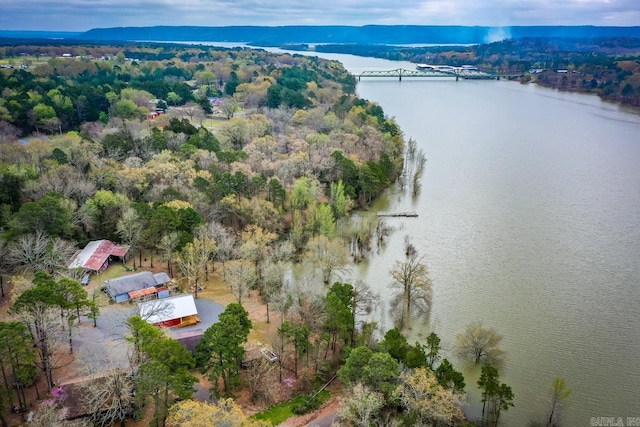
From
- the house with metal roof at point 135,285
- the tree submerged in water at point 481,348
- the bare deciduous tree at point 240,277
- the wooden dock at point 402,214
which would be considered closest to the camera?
the tree submerged in water at point 481,348

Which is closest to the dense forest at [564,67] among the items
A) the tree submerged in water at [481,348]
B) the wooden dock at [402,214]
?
the wooden dock at [402,214]

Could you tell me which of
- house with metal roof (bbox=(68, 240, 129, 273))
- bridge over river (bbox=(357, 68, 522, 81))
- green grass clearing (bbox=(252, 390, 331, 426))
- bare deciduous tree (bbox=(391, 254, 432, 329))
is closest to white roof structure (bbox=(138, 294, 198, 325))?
house with metal roof (bbox=(68, 240, 129, 273))

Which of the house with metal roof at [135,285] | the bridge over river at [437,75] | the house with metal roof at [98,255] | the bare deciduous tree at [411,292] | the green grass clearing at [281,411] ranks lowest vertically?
the green grass clearing at [281,411]

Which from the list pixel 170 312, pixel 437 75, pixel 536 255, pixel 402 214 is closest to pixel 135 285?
pixel 170 312

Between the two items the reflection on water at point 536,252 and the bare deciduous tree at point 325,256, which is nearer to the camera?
the reflection on water at point 536,252

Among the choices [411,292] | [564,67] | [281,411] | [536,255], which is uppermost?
[564,67]

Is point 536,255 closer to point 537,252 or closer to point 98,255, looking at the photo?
point 537,252

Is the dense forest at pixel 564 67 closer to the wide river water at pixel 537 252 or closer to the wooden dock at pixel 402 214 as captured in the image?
the wide river water at pixel 537 252
